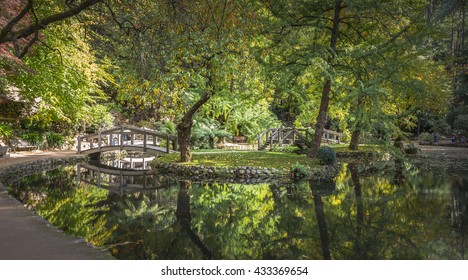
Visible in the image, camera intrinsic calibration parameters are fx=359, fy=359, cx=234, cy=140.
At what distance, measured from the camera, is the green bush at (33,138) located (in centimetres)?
1902

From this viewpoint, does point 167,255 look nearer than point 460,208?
Yes

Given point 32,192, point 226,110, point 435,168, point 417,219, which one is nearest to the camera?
point 417,219

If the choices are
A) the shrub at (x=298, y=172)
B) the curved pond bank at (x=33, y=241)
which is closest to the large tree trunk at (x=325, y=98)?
the shrub at (x=298, y=172)

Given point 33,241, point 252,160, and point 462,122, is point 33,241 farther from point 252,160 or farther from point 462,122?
point 462,122

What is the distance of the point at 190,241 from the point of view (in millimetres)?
6559

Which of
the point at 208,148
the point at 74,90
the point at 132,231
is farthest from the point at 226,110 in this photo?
the point at 132,231

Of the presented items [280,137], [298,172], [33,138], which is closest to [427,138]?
[280,137]

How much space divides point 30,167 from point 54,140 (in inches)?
249

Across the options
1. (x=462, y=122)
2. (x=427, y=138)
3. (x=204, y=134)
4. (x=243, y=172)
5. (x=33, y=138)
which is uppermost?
(x=462, y=122)

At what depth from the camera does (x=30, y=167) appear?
582 inches

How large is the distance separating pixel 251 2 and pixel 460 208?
966 cm

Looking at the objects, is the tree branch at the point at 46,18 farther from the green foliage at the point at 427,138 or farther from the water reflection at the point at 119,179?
the green foliage at the point at 427,138

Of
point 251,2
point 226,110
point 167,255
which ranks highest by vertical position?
point 251,2

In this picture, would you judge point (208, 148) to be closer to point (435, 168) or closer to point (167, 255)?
point (435, 168)
